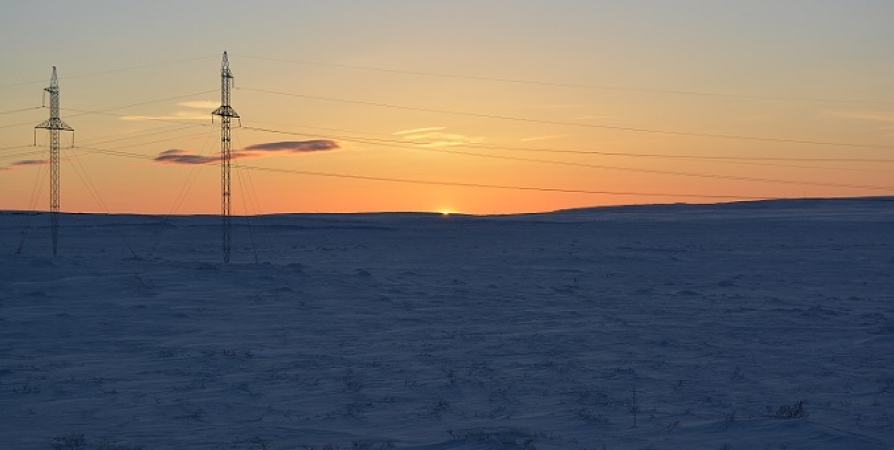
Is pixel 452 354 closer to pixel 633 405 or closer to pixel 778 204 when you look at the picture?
pixel 633 405

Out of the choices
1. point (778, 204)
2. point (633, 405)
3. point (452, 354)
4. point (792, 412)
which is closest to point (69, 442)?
point (633, 405)

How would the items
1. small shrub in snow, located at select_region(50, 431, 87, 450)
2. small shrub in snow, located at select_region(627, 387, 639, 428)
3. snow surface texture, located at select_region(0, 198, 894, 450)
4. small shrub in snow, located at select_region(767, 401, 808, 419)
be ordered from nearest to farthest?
small shrub in snow, located at select_region(50, 431, 87, 450), snow surface texture, located at select_region(0, 198, 894, 450), small shrub in snow, located at select_region(767, 401, 808, 419), small shrub in snow, located at select_region(627, 387, 639, 428)

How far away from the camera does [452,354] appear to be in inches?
829

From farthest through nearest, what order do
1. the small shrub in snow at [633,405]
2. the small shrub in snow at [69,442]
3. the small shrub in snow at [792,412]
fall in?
the small shrub in snow at [633,405]
the small shrub in snow at [792,412]
the small shrub in snow at [69,442]

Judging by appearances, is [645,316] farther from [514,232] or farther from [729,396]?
[514,232]

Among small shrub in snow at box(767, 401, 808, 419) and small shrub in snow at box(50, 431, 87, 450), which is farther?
small shrub in snow at box(767, 401, 808, 419)

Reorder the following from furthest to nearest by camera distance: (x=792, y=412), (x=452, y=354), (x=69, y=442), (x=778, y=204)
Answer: (x=778, y=204) < (x=452, y=354) < (x=792, y=412) < (x=69, y=442)

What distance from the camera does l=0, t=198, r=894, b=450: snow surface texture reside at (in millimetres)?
14008

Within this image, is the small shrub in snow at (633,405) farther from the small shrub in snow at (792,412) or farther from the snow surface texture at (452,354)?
the small shrub in snow at (792,412)

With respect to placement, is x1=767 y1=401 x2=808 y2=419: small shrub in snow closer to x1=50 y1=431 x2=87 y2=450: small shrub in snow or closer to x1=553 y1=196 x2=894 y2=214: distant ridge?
x1=50 y1=431 x2=87 y2=450: small shrub in snow

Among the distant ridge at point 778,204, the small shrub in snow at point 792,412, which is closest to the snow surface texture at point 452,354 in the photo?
the small shrub in snow at point 792,412

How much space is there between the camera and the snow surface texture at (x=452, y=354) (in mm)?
14008

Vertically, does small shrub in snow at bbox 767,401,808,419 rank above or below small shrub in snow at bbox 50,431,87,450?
below

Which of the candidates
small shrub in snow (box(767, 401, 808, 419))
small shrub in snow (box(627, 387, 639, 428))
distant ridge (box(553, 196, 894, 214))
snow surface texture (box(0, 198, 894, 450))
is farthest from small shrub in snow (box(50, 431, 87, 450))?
distant ridge (box(553, 196, 894, 214))
